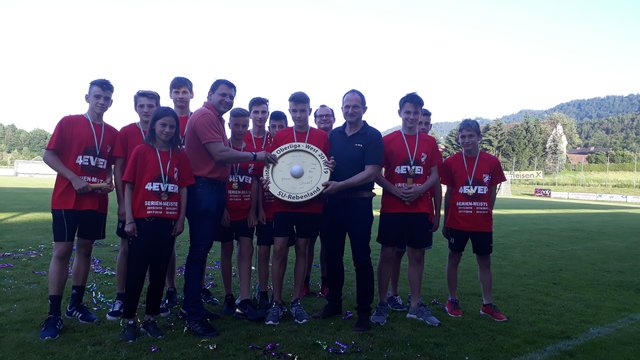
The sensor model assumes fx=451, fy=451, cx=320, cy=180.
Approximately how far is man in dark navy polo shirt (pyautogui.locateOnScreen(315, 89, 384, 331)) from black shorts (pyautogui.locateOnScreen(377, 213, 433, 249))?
0.25m

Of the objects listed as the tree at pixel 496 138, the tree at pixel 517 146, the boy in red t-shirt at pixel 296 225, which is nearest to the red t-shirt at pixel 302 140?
the boy in red t-shirt at pixel 296 225

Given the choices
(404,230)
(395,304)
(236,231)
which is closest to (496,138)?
(395,304)

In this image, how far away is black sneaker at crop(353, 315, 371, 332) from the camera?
422 centimetres

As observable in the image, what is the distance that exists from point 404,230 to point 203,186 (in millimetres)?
2104

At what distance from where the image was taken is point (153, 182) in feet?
13.2

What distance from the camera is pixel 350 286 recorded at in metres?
6.15

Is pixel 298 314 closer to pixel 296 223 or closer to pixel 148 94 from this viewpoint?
pixel 296 223

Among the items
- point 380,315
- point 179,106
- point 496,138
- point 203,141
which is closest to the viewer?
point 203,141

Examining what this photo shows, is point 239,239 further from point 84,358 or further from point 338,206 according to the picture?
point 84,358

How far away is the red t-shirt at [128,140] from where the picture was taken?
453 cm

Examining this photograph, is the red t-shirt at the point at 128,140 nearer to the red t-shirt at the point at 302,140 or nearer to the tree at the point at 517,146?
the red t-shirt at the point at 302,140

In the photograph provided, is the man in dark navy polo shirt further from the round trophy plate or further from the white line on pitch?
the white line on pitch

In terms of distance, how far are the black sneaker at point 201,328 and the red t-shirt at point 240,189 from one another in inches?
47.5

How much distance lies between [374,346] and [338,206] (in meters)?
1.38
